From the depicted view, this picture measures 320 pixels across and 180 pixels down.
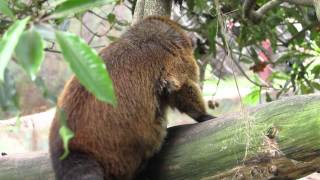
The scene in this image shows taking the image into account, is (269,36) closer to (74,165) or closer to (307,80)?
(307,80)

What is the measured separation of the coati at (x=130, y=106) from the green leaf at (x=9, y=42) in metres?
1.59

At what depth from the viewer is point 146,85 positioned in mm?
2816

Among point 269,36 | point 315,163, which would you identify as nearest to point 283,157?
point 315,163

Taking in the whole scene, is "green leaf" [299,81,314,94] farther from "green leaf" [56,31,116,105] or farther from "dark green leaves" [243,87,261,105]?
"green leaf" [56,31,116,105]

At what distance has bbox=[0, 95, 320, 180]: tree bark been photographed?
7.64ft

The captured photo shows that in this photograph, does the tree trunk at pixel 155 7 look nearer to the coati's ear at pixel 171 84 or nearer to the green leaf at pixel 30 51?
the coati's ear at pixel 171 84

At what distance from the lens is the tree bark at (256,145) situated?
233cm

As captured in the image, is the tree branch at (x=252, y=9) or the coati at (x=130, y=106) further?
the tree branch at (x=252, y=9)

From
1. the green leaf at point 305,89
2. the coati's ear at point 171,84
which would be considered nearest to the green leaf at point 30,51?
the coati's ear at point 171,84

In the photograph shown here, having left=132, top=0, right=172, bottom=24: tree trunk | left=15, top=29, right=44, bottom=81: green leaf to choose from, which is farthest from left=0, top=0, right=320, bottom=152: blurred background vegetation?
left=132, top=0, right=172, bottom=24: tree trunk

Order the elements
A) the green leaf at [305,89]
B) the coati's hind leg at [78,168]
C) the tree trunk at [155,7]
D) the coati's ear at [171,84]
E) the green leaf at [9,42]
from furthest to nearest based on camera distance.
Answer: the green leaf at [305,89], the tree trunk at [155,7], the coati's ear at [171,84], the coati's hind leg at [78,168], the green leaf at [9,42]

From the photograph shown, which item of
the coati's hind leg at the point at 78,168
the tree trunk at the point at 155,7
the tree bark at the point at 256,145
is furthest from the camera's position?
the tree trunk at the point at 155,7

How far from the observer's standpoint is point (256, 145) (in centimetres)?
238

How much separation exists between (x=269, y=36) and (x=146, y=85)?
1.63 metres
